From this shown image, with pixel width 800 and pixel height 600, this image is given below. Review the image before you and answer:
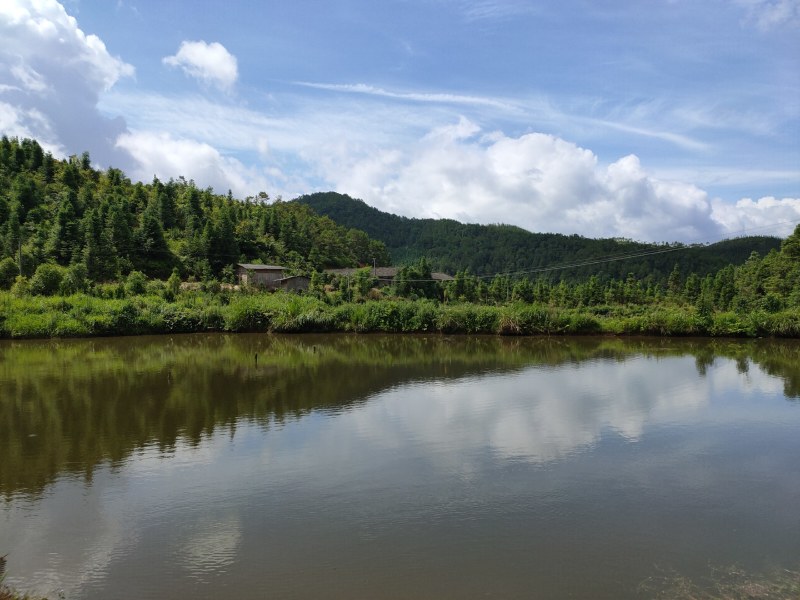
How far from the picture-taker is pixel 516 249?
110m

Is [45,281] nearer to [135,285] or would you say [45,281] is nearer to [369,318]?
[135,285]

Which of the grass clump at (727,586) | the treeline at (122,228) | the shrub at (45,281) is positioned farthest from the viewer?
the treeline at (122,228)

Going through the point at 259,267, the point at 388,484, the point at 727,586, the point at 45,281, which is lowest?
the point at 727,586

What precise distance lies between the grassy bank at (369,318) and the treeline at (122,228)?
5.39 meters

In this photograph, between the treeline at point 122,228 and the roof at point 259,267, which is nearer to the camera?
the treeline at point 122,228

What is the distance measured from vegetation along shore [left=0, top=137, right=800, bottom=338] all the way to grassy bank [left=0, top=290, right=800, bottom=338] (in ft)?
0.25

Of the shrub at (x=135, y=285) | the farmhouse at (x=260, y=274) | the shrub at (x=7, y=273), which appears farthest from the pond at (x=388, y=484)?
the farmhouse at (x=260, y=274)

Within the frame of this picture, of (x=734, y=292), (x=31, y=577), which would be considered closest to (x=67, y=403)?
(x=31, y=577)

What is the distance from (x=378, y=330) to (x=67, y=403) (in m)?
23.3

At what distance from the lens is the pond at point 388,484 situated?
23.3 ft

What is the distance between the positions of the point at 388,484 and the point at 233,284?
3920 centimetres

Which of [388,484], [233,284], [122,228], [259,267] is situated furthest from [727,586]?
[122,228]

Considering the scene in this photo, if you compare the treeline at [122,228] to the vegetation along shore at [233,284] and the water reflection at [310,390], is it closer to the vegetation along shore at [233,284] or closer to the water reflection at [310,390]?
the vegetation along shore at [233,284]

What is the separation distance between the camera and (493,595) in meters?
6.58
